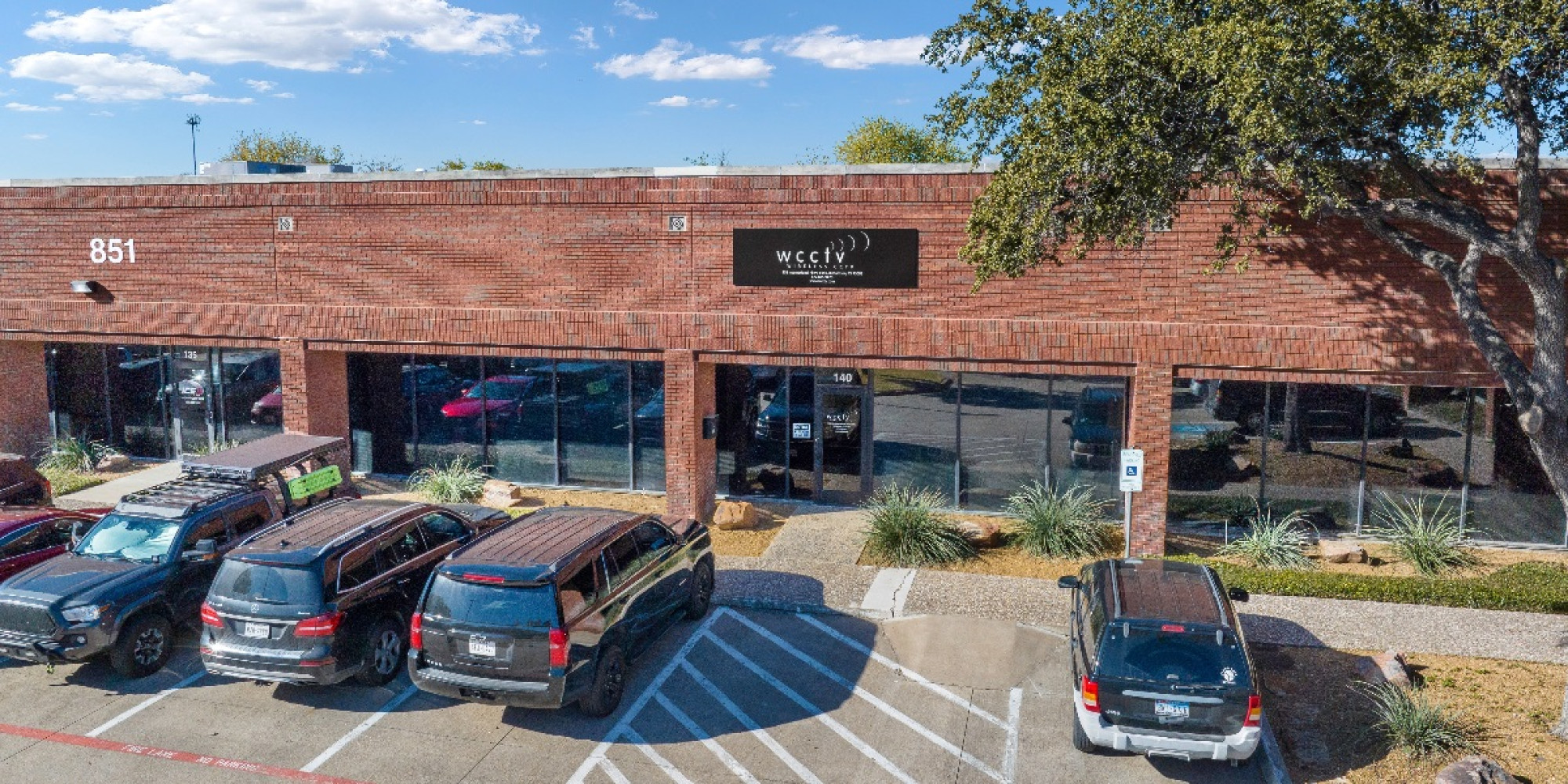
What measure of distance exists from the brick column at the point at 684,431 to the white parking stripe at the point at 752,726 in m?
5.82

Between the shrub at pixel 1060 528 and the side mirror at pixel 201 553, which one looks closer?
the side mirror at pixel 201 553

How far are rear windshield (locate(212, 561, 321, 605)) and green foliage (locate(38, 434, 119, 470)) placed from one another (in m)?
13.6

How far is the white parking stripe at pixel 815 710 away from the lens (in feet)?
31.7

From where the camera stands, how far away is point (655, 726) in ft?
34.3

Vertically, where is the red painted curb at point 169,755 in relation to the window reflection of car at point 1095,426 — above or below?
below

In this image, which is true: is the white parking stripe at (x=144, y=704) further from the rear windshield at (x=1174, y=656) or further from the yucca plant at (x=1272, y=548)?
the yucca plant at (x=1272, y=548)

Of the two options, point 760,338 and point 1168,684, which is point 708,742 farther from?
point 760,338

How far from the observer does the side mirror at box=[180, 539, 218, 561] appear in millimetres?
12266

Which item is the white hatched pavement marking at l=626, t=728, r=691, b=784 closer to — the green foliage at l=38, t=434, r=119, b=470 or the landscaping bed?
the landscaping bed

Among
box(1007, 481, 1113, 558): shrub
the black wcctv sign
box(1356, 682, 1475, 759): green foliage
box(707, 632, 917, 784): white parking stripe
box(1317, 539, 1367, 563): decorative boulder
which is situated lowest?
box(707, 632, 917, 784): white parking stripe

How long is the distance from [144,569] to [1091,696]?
9748 millimetres

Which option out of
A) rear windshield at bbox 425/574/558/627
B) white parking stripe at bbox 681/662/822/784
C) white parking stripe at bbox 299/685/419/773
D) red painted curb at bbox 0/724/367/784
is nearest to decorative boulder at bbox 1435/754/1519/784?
white parking stripe at bbox 681/662/822/784

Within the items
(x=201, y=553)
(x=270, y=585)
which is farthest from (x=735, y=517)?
(x=270, y=585)

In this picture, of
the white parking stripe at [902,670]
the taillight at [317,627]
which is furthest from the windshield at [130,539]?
the white parking stripe at [902,670]
